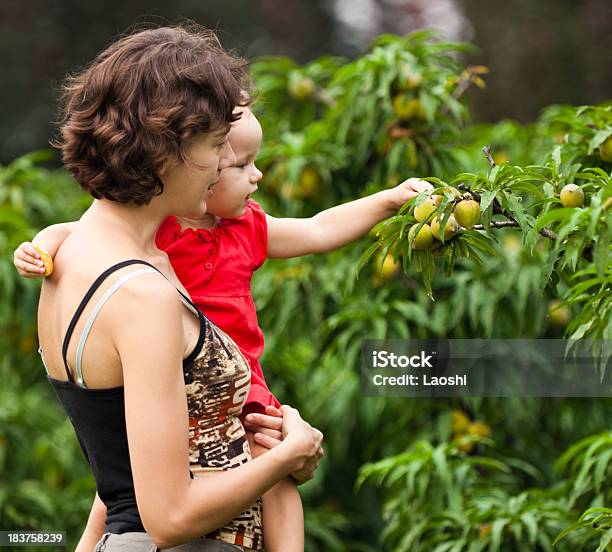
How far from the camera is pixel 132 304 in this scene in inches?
60.8

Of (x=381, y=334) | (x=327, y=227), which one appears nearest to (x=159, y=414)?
(x=327, y=227)

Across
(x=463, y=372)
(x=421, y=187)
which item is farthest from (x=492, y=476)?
(x=421, y=187)

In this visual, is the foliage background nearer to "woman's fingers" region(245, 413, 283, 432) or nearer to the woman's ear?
"woman's fingers" region(245, 413, 283, 432)

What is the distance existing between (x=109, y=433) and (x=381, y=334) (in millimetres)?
1650

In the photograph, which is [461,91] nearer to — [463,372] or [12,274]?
[463,372]

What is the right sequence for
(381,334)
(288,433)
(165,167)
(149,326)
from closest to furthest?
(149,326) → (165,167) → (288,433) → (381,334)

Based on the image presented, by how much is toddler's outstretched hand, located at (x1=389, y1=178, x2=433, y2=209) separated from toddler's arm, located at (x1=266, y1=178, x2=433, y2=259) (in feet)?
0.13

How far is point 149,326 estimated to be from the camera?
1526mm

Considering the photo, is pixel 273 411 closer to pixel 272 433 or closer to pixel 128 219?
pixel 272 433

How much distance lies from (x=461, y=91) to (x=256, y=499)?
2.02 meters

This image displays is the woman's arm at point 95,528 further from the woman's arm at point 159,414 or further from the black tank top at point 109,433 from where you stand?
the woman's arm at point 159,414

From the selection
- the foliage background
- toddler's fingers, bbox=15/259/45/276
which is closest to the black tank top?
toddler's fingers, bbox=15/259/45/276

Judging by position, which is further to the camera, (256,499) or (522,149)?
(522,149)

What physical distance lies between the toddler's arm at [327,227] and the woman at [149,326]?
44 centimetres
